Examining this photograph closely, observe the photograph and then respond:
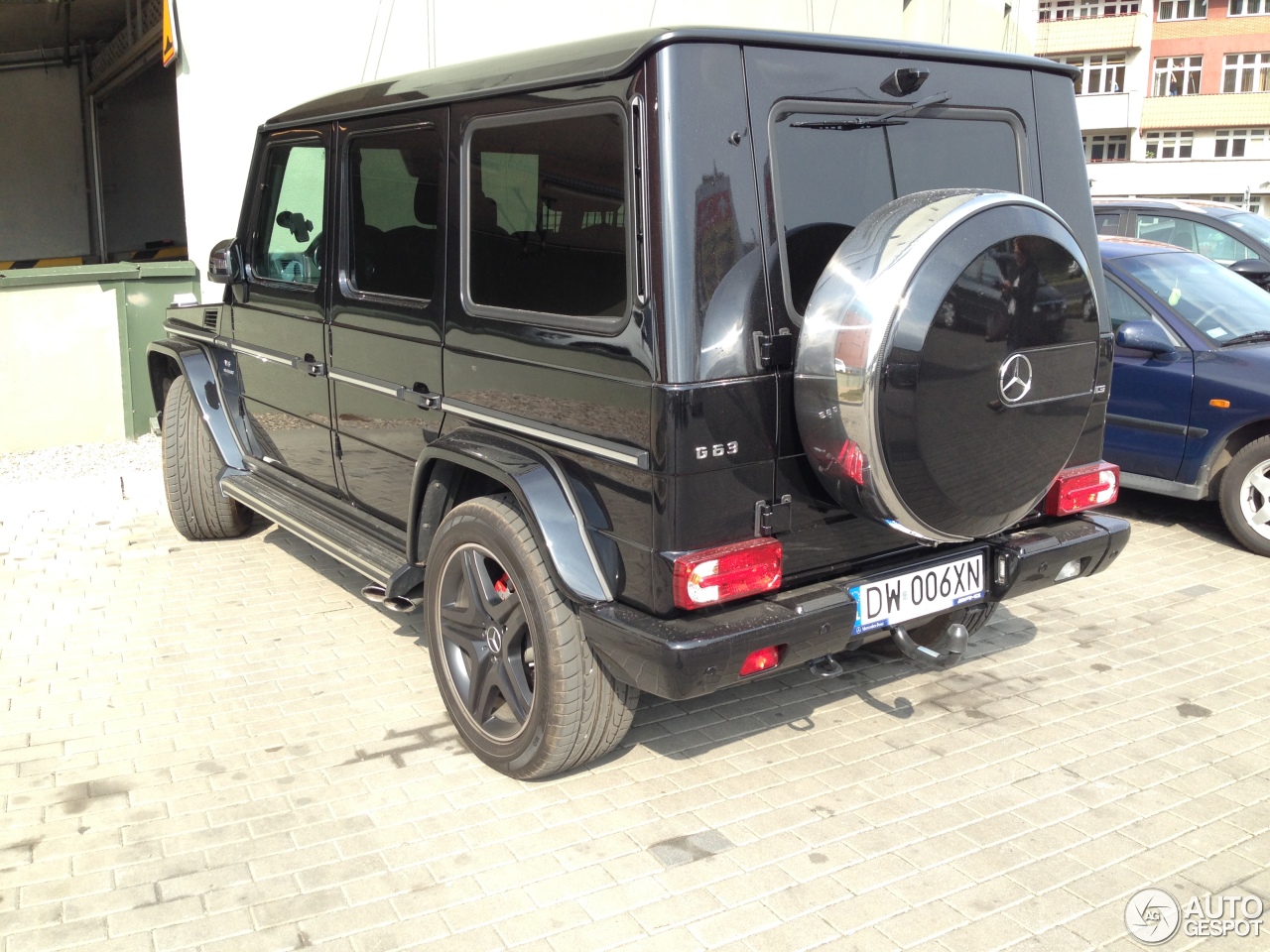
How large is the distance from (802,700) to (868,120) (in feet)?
6.73

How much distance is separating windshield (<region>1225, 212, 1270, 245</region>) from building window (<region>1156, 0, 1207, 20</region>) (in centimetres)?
4549

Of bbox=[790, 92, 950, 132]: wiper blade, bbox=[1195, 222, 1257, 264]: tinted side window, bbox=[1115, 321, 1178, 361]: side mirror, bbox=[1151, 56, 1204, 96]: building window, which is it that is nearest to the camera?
bbox=[790, 92, 950, 132]: wiper blade

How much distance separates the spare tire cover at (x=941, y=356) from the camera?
9.01ft

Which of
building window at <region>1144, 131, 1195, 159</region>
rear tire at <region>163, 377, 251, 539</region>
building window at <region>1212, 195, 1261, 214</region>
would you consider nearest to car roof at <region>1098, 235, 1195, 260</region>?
rear tire at <region>163, 377, 251, 539</region>

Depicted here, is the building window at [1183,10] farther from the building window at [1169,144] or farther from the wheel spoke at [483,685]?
the wheel spoke at [483,685]

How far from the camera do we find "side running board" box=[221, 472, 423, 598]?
3867mm

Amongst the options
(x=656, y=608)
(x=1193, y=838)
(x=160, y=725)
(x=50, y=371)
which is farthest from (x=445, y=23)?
(x=1193, y=838)

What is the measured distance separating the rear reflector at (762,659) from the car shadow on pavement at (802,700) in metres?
0.79

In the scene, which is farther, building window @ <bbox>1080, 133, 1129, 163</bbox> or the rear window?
building window @ <bbox>1080, 133, 1129, 163</bbox>

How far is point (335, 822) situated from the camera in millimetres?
3227

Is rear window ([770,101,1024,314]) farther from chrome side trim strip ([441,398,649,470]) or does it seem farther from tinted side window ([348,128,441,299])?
tinted side window ([348,128,441,299])

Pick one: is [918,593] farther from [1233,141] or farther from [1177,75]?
[1177,75]

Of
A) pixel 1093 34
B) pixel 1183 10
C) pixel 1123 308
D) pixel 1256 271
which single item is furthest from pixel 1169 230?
pixel 1183 10

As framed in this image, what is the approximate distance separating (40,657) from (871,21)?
11763mm
